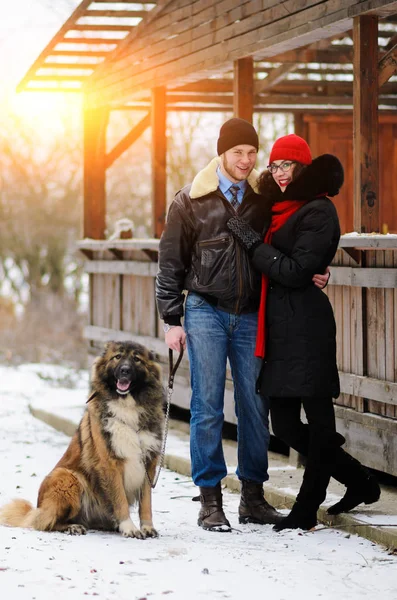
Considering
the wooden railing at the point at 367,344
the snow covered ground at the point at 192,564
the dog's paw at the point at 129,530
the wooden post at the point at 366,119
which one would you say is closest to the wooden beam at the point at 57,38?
the wooden post at the point at 366,119

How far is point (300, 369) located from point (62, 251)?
20.9 m

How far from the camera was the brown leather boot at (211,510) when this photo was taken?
602 cm

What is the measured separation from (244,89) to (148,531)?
4109 millimetres

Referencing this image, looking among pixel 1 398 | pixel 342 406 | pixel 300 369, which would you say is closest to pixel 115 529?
pixel 300 369

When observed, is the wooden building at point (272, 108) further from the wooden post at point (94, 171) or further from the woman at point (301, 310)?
the woman at point (301, 310)

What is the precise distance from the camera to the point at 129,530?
5.95 metres

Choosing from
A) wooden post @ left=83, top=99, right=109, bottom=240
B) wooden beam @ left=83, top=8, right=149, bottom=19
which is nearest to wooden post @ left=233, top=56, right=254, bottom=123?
wooden beam @ left=83, top=8, right=149, bottom=19

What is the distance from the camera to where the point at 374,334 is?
702cm

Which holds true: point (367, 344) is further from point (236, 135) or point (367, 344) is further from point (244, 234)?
point (236, 135)

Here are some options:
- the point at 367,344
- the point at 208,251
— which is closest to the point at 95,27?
the point at 367,344

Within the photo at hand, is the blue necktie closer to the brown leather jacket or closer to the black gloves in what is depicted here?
the brown leather jacket

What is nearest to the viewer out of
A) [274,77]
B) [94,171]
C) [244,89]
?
[244,89]

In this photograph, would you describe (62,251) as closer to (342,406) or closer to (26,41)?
(26,41)

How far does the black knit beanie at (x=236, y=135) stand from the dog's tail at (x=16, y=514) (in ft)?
7.54
